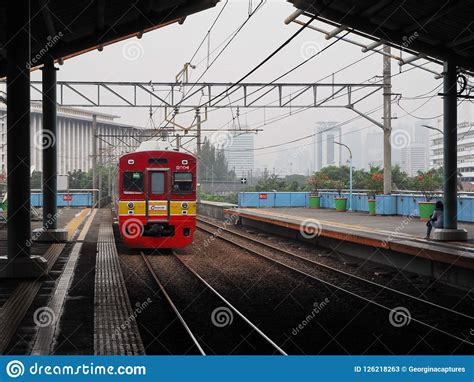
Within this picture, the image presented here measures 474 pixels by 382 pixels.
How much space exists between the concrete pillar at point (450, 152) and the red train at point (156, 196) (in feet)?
20.3

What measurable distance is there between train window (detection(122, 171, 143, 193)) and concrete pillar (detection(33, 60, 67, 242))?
2.58 metres

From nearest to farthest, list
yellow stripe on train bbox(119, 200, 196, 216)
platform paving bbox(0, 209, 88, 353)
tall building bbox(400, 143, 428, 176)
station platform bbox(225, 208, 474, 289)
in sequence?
platform paving bbox(0, 209, 88, 353), station platform bbox(225, 208, 474, 289), yellow stripe on train bbox(119, 200, 196, 216), tall building bbox(400, 143, 428, 176)

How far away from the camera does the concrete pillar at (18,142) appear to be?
35.4ft

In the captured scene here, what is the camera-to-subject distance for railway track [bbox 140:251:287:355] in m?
6.87

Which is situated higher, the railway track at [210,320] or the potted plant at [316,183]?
the potted plant at [316,183]

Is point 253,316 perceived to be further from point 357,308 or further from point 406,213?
point 406,213

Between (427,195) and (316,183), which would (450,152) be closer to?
(427,195)

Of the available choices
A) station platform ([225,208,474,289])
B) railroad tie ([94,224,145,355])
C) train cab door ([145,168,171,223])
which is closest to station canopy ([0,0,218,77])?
train cab door ([145,168,171,223])

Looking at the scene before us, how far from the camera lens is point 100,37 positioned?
15.9 m

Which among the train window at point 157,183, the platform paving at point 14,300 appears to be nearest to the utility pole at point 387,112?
the train window at point 157,183

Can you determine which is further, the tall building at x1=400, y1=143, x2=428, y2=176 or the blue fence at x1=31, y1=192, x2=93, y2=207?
the tall building at x1=400, y1=143, x2=428, y2=176

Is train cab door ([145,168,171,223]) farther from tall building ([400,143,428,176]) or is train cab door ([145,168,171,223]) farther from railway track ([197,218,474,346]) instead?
tall building ([400,143,428,176])

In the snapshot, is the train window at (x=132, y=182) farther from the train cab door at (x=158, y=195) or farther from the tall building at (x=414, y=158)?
the tall building at (x=414, y=158)
